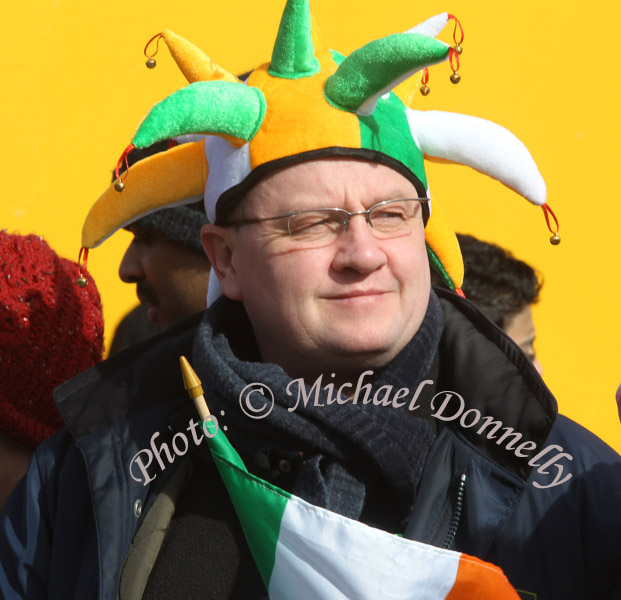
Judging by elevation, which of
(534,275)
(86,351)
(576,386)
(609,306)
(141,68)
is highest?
(141,68)

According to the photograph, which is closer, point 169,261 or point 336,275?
point 336,275

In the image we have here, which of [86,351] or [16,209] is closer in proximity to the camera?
→ [86,351]

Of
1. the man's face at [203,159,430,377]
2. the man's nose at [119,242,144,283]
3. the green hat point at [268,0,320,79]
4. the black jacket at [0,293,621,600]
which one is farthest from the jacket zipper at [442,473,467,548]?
the man's nose at [119,242,144,283]

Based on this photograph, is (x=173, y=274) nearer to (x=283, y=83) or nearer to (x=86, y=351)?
(x=86, y=351)

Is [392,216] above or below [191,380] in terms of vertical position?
A: above

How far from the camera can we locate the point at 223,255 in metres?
2.23

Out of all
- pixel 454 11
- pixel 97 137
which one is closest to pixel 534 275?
pixel 454 11

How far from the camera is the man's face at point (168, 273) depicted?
112 inches

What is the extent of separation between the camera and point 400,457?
1870mm

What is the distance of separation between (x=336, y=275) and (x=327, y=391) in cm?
26

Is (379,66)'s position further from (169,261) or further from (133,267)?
(133,267)

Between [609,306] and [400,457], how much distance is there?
73.9 inches

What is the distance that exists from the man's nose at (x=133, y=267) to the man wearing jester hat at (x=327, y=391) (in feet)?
2.20

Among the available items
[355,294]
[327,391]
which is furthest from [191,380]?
[355,294]
